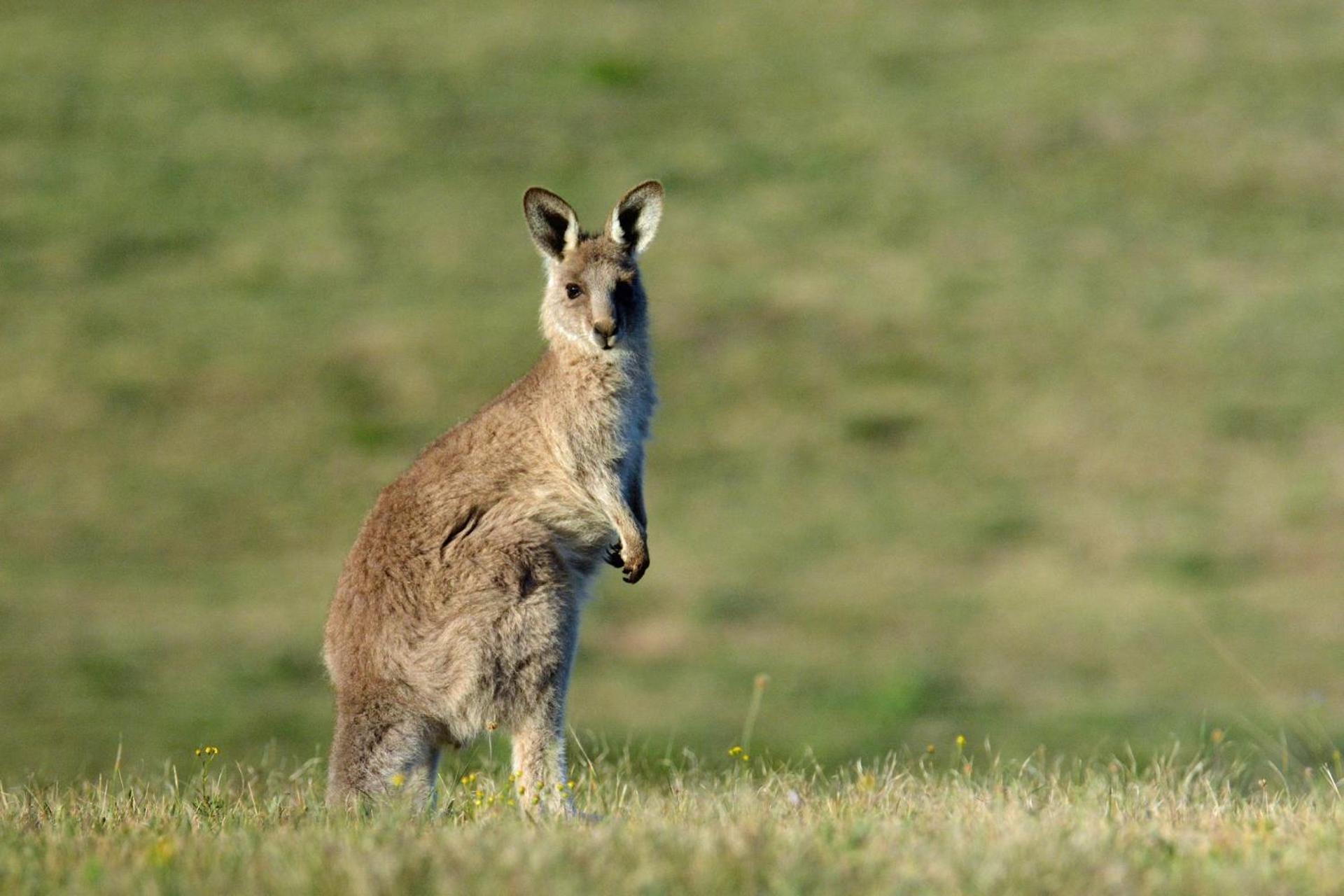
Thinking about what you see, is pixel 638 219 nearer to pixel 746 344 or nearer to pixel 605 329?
pixel 605 329

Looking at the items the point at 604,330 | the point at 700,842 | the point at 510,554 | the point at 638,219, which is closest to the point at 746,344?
the point at 638,219

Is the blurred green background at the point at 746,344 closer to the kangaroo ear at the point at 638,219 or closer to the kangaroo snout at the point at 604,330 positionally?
the kangaroo snout at the point at 604,330

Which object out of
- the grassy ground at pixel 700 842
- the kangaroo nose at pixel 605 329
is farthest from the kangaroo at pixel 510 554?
the grassy ground at pixel 700 842

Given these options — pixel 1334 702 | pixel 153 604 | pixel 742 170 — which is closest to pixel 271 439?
pixel 153 604

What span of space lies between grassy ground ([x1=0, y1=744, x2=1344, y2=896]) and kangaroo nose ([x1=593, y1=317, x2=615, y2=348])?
1596mm

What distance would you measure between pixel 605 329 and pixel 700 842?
262 cm

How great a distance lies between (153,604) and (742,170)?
12.0 metres

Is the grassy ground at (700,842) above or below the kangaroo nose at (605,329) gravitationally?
below

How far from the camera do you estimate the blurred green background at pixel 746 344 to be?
51.3 ft

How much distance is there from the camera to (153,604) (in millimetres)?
16844

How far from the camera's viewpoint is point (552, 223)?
7180mm

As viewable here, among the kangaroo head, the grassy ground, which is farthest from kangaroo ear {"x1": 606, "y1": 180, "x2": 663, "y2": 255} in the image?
the grassy ground

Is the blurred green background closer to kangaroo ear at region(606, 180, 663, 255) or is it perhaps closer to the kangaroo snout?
the kangaroo snout

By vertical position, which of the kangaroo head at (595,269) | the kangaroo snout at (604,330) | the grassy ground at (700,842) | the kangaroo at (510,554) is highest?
the kangaroo head at (595,269)
